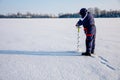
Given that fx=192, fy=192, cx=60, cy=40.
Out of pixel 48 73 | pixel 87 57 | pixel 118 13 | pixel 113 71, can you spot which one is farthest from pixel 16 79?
pixel 118 13

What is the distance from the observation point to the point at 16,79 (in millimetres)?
4105

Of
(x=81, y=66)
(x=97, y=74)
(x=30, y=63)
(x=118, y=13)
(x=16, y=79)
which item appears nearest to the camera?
(x=16, y=79)

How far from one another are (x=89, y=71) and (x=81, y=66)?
53 centimetres

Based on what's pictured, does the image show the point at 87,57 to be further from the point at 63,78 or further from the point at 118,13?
the point at 118,13

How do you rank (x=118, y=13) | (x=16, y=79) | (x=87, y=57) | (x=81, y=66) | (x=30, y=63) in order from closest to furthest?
1. (x=16, y=79)
2. (x=81, y=66)
3. (x=30, y=63)
4. (x=87, y=57)
5. (x=118, y=13)

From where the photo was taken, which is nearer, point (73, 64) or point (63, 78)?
point (63, 78)

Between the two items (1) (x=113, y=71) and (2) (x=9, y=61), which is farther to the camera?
(2) (x=9, y=61)

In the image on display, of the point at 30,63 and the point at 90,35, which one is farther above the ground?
the point at 90,35

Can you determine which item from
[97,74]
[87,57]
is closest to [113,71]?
[97,74]

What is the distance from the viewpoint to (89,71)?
15.3 feet

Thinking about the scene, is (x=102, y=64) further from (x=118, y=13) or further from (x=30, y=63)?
(x=118, y=13)

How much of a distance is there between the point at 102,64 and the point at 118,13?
8390cm

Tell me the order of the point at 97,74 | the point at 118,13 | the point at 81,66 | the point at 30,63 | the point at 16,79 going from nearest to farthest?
1. the point at 16,79
2. the point at 97,74
3. the point at 81,66
4. the point at 30,63
5. the point at 118,13

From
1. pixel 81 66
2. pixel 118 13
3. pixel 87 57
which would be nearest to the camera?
pixel 81 66
